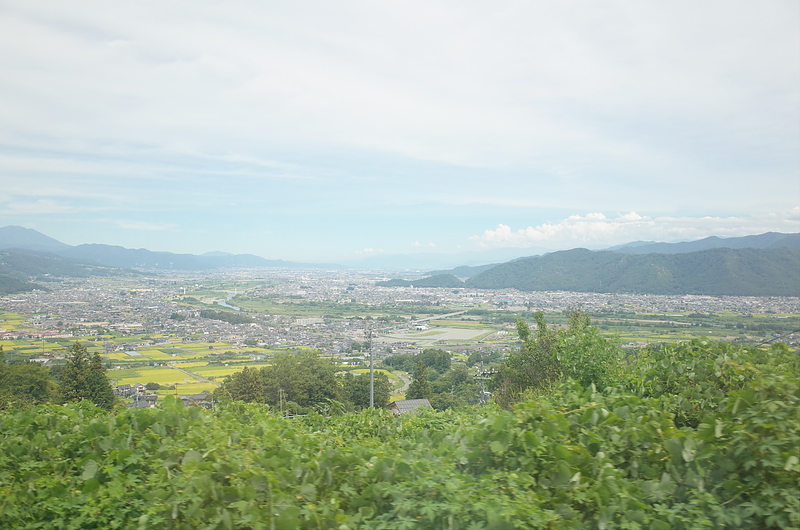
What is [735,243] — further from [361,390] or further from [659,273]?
[361,390]

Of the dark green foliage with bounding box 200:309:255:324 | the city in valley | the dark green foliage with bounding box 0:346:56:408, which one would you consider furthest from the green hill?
the dark green foliage with bounding box 0:346:56:408

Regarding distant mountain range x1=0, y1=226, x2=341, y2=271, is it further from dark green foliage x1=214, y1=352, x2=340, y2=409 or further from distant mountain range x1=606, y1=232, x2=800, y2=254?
distant mountain range x1=606, y1=232, x2=800, y2=254

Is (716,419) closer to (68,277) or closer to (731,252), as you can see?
(731,252)

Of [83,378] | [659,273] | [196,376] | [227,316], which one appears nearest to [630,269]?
[659,273]

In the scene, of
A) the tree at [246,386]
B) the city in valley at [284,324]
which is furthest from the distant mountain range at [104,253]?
the tree at [246,386]

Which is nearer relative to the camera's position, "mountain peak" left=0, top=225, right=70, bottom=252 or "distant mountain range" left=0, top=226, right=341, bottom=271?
"mountain peak" left=0, top=225, right=70, bottom=252

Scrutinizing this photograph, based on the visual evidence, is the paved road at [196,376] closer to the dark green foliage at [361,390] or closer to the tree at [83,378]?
the tree at [83,378]

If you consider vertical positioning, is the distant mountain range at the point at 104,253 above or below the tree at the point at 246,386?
above
